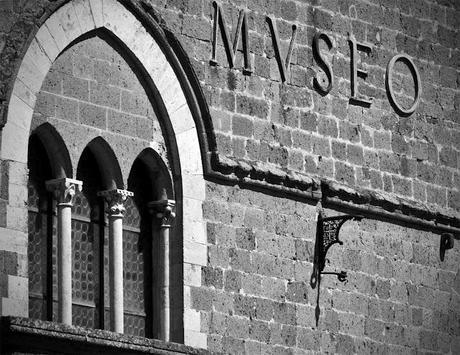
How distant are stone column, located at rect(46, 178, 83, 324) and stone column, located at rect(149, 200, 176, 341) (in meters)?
1.09

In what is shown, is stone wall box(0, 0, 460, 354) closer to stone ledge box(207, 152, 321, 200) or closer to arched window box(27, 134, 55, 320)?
stone ledge box(207, 152, 321, 200)

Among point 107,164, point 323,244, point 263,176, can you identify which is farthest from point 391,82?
point 107,164

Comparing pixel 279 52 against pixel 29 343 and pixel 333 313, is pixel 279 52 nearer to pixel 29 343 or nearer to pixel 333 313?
pixel 333 313

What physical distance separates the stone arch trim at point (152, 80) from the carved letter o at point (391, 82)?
2.89 metres

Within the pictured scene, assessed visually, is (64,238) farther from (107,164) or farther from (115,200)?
(107,164)

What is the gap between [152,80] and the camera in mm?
18531

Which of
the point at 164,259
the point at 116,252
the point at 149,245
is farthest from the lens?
the point at 149,245

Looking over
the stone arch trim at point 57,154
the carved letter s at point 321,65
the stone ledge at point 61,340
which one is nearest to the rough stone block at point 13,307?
the stone ledge at point 61,340

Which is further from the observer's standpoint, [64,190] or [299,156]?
[299,156]

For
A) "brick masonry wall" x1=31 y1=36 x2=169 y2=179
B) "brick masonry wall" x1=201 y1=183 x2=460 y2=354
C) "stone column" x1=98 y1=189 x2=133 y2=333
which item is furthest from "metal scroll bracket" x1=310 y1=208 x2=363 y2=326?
"stone column" x1=98 y1=189 x2=133 y2=333

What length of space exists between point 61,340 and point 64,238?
3.43ft

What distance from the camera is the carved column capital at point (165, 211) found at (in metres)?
18.5

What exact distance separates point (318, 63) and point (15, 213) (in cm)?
448

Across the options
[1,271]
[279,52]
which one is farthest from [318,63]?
[1,271]
